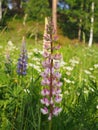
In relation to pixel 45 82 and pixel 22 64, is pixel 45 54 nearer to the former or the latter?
pixel 45 82

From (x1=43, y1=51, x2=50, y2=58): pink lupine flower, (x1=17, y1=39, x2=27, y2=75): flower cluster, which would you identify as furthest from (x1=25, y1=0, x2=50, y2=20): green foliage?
(x1=43, y1=51, x2=50, y2=58): pink lupine flower

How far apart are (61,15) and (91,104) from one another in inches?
2229

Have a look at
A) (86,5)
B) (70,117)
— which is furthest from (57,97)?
(86,5)

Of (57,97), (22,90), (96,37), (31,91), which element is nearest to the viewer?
(57,97)

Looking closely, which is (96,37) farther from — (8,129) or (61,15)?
(8,129)

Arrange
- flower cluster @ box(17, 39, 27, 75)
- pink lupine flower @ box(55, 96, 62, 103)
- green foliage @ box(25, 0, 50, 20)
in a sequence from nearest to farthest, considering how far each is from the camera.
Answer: pink lupine flower @ box(55, 96, 62, 103) < flower cluster @ box(17, 39, 27, 75) < green foliage @ box(25, 0, 50, 20)

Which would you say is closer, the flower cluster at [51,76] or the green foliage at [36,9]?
the flower cluster at [51,76]

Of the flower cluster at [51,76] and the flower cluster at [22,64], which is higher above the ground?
the flower cluster at [51,76]

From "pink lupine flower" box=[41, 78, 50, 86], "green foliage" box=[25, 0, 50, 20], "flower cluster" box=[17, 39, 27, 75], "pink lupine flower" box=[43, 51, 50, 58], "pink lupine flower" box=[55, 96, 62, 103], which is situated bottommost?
"green foliage" box=[25, 0, 50, 20]

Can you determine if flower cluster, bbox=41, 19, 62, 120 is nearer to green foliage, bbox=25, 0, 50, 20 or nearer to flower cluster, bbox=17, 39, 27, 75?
flower cluster, bbox=17, 39, 27, 75

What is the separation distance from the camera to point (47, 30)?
2238mm

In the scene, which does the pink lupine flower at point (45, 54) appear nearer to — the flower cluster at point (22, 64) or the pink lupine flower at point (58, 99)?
the pink lupine flower at point (58, 99)

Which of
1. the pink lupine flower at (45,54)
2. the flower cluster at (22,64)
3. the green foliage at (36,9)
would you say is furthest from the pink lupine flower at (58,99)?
the green foliage at (36,9)

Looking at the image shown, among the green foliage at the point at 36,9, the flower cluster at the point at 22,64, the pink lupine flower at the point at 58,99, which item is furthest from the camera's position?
the green foliage at the point at 36,9
